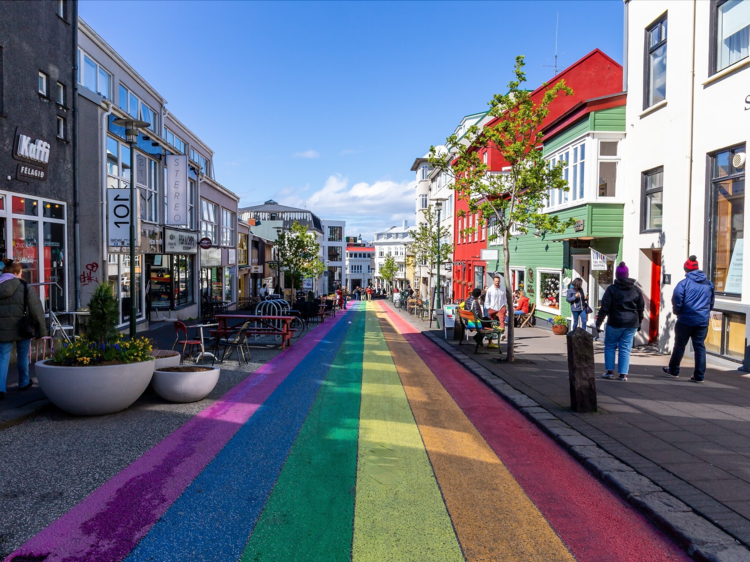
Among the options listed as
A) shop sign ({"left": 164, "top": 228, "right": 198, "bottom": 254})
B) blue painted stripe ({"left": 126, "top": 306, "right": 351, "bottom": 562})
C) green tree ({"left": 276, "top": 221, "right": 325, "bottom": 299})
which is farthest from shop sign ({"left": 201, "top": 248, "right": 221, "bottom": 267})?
blue painted stripe ({"left": 126, "top": 306, "right": 351, "bottom": 562})

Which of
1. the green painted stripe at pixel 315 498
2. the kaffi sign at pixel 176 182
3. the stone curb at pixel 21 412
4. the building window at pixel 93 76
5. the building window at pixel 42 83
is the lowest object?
the green painted stripe at pixel 315 498

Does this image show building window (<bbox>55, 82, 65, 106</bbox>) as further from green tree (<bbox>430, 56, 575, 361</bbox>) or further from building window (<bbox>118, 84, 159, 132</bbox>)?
green tree (<bbox>430, 56, 575, 361</bbox>)

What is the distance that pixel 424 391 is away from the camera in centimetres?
877

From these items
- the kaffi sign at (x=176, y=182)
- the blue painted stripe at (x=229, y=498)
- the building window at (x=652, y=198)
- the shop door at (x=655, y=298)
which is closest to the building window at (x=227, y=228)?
the kaffi sign at (x=176, y=182)

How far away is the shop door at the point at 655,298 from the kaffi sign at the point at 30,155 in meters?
14.0

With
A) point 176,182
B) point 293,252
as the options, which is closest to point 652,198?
point 176,182

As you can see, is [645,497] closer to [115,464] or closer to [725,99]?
[115,464]

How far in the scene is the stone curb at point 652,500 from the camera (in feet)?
11.2

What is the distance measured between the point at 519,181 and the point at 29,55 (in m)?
10.2

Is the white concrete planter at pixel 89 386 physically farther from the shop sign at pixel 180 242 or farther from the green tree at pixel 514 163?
the shop sign at pixel 180 242

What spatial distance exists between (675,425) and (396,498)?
146 inches

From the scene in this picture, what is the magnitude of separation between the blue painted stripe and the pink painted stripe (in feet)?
0.34

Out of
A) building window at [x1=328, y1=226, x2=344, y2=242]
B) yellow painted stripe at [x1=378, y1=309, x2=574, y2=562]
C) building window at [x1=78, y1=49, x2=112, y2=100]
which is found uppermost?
building window at [x1=328, y1=226, x2=344, y2=242]

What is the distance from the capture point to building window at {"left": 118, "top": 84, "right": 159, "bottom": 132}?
19.7 m
